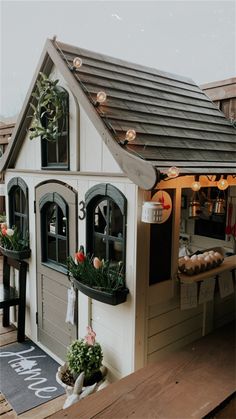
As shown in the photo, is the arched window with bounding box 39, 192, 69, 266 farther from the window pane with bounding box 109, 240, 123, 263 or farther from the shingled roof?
the shingled roof

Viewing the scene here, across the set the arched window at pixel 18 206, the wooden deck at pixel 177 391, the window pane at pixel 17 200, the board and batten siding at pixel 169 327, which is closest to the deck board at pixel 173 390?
the wooden deck at pixel 177 391

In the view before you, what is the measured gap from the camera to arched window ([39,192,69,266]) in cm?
358

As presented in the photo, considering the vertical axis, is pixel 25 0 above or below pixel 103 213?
above

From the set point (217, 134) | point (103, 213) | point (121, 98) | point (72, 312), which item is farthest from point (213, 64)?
point (72, 312)

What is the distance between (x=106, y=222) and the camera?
2.88 m

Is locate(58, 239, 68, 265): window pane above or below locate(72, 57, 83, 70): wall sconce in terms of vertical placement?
below

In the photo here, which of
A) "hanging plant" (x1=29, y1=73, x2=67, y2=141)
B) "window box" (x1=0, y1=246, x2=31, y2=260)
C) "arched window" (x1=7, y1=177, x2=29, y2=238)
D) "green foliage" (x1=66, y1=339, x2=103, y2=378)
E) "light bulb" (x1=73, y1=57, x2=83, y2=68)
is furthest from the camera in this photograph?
"arched window" (x1=7, y1=177, x2=29, y2=238)

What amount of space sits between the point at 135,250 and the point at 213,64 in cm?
330

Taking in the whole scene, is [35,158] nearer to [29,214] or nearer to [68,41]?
[29,214]

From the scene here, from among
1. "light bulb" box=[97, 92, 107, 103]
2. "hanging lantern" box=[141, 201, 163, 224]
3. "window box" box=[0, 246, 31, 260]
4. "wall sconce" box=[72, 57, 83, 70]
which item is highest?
"wall sconce" box=[72, 57, 83, 70]

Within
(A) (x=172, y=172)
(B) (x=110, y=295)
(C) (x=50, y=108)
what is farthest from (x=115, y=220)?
(C) (x=50, y=108)

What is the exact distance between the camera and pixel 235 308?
12.1ft

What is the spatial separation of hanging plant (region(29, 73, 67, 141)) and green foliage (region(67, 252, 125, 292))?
1.46 m

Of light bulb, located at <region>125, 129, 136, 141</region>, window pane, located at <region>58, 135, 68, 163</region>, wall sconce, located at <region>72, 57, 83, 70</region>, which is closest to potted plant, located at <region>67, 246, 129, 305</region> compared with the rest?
light bulb, located at <region>125, 129, 136, 141</region>
